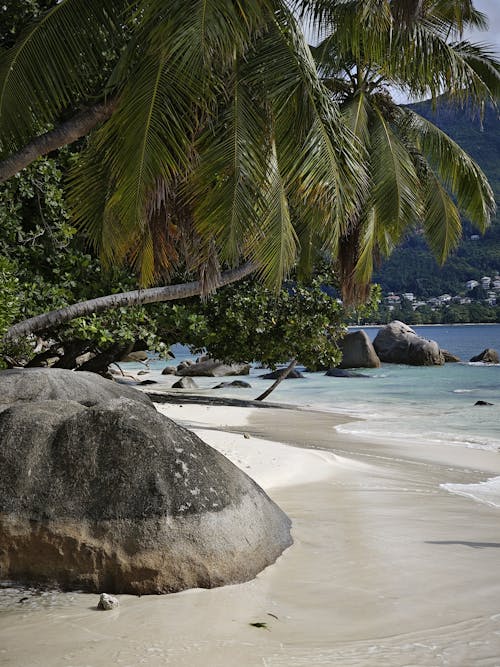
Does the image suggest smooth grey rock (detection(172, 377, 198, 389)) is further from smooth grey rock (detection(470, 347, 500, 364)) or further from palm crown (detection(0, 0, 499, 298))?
smooth grey rock (detection(470, 347, 500, 364))

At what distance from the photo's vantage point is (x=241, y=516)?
14.3 ft

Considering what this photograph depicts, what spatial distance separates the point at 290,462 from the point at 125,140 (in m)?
4.18

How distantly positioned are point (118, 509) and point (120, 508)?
0.01 m

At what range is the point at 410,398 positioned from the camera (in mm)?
24219

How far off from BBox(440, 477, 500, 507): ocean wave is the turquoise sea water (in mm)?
4573

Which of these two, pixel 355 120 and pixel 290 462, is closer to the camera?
pixel 290 462

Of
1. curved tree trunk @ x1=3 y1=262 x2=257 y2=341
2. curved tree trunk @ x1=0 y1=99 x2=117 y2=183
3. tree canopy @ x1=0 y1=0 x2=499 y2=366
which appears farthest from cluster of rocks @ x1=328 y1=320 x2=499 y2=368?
curved tree trunk @ x1=0 y1=99 x2=117 y2=183

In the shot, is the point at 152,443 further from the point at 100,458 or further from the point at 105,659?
the point at 105,659

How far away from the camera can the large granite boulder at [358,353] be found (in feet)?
124

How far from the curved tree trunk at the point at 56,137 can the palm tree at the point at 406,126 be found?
3.35 metres

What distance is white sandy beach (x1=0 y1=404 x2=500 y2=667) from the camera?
10.6ft

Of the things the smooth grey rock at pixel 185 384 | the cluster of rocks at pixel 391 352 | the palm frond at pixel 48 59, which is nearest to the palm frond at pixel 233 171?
the palm frond at pixel 48 59

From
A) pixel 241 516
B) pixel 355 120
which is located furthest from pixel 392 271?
pixel 241 516

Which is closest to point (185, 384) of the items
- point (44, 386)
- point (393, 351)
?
point (393, 351)
